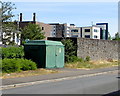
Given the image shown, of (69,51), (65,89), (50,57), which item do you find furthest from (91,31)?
(65,89)

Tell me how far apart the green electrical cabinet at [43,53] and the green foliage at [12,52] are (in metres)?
0.48

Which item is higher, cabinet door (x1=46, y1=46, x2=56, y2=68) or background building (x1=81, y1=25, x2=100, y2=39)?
background building (x1=81, y1=25, x2=100, y2=39)

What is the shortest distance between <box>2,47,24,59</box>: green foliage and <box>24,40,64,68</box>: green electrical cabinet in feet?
1.59

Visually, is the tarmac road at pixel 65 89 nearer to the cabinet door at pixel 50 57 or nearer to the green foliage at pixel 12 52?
the green foliage at pixel 12 52

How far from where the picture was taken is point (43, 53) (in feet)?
74.3

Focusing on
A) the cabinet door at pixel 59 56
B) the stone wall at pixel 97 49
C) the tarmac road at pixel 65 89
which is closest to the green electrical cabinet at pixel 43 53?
the cabinet door at pixel 59 56

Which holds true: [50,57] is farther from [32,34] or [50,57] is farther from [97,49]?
[32,34]

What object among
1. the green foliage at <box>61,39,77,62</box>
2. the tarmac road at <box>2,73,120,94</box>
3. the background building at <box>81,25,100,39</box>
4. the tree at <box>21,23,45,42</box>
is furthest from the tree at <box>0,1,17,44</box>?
the background building at <box>81,25,100,39</box>

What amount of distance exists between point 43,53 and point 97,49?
13.9m

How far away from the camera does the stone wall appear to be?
31703mm

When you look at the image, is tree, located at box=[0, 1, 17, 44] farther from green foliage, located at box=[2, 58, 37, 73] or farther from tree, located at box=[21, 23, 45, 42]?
tree, located at box=[21, 23, 45, 42]

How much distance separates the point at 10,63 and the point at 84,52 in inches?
569

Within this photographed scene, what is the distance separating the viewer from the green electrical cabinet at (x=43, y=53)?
74.1 ft

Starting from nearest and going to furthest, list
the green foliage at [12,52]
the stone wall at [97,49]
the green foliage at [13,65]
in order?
the green foliage at [13,65]
the green foliage at [12,52]
the stone wall at [97,49]
